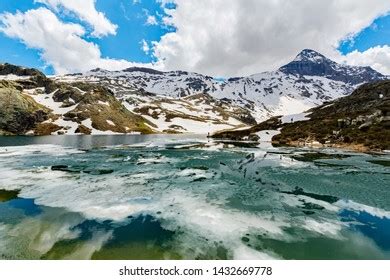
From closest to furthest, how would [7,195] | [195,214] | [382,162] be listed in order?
[195,214] < [7,195] < [382,162]

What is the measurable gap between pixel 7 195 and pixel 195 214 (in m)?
18.7

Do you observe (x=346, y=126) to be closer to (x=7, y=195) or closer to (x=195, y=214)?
(x=195, y=214)

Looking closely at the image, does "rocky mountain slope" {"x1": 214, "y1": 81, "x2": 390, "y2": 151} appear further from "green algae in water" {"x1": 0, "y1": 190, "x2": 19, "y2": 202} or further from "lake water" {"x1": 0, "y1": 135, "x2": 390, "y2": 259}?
"green algae in water" {"x1": 0, "y1": 190, "x2": 19, "y2": 202}

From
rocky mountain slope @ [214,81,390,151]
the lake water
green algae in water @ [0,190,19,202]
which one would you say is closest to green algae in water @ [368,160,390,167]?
the lake water

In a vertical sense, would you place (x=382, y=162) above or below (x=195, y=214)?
above

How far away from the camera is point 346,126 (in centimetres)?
8544

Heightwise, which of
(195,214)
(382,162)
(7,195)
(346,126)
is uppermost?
(346,126)

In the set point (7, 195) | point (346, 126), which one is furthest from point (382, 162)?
point (7, 195)

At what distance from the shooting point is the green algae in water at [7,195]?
2788cm

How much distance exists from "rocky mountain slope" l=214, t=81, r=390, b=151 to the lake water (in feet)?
114

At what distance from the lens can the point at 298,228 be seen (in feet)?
67.0

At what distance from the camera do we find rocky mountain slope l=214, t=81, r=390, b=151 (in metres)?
73.1
